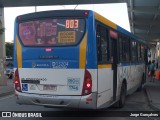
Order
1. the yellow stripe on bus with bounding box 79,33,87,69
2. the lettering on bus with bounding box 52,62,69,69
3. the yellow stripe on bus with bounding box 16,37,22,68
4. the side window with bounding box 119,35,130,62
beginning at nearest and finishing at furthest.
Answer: the yellow stripe on bus with bounding box 79,33,87,69 → the lettering on bus with bounding box 52,62,69,69 → the yellow stripe on bus with bounding box 16,37,22,68 → the side window with bounding box 119,35,130,62

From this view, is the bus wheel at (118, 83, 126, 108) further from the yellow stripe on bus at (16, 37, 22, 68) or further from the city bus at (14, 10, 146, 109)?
the yellow stripe on bus at (16, 37, 22, 68)

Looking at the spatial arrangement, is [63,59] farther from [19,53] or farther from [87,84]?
[19,53]

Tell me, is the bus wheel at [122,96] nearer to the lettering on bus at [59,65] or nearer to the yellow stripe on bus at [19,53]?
the lettering on bus at [59,65]

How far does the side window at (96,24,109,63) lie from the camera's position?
10008 mm

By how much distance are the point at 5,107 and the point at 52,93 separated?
13.8ft

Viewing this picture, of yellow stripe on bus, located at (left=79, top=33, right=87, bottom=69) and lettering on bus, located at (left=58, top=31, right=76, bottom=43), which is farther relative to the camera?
lettering on bus, located at (left=58, top=31, right=76, bottom=43)

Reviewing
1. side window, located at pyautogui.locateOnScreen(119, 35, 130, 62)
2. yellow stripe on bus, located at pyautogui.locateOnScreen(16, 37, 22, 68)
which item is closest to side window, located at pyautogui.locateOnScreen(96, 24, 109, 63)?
side window, located at pyautogui.locateOnScreen(119, 35, 130, 62)

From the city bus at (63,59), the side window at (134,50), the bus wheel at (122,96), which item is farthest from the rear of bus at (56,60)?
the side window at (134,50)

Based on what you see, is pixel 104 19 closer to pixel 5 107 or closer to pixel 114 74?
pixel 114 74

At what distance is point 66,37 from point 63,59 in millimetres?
602

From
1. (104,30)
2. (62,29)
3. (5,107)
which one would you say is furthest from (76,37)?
(5,107)

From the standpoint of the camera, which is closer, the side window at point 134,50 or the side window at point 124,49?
the side window at point 124,49

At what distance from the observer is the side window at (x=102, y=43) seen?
32.8 feet

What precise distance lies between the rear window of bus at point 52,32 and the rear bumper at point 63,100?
144 cm
